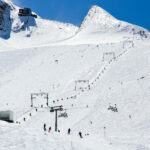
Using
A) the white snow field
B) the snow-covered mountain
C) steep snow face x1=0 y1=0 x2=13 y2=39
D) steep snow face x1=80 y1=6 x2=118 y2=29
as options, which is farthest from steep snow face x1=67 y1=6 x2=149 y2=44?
steep snow face x1=0 y1=0 x2=13 y2=39

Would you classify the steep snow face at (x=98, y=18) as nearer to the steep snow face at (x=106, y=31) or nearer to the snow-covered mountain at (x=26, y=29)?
the steep snow face at (x=106, y=31)

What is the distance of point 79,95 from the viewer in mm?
50094

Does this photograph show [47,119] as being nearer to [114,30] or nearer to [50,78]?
[50,78]

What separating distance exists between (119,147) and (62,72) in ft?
168

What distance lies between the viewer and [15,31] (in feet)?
542

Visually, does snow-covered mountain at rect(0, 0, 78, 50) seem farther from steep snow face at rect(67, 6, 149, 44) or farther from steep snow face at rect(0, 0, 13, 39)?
steep snow face at rect(67, 6, 149, 44)

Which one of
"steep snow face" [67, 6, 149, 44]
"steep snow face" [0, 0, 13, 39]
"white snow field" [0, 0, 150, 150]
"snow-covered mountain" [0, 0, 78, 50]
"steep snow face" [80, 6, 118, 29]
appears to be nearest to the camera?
"white snow field" [0, 0, 150, 150]

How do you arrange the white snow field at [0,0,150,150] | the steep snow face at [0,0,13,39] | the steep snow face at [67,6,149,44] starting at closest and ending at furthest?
the white snow field at [0,0,150,150] < the steep snow face at [67,6,149,44] < the steep snow face at [0,0,13,39]

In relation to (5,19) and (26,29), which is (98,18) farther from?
(5,19)

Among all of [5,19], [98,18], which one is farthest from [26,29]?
[98,18]

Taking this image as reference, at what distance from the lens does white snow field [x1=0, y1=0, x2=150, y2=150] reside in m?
23.3

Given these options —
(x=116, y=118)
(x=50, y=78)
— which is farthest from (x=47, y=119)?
(x=50, y=78)

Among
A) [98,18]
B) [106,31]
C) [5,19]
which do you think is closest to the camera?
[106,31]

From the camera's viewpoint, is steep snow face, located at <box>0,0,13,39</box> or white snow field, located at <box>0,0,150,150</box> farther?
steep snow face, located at <box>0,0,13,39</box>
